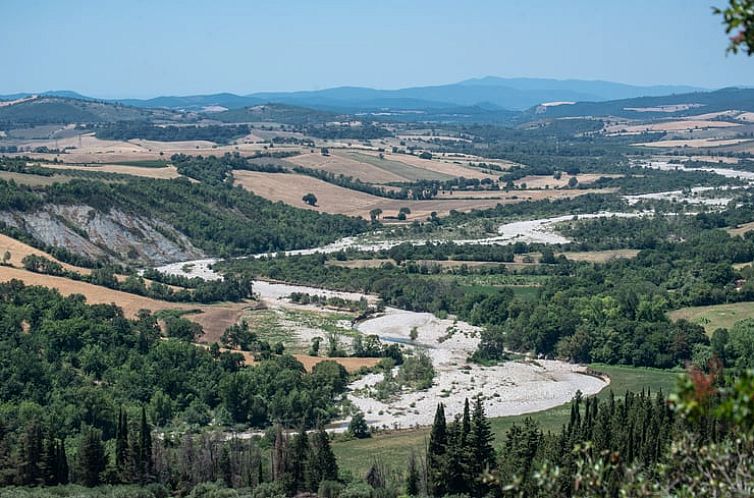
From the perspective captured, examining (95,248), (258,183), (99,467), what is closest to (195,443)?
(99,467)

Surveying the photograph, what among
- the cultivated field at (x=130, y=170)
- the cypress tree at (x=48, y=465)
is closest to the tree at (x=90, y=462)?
the cypress tree at (x=48, y=465)

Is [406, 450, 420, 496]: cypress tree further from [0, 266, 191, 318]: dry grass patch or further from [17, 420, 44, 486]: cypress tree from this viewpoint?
[0, 266, 191, 318]: dry grass patch

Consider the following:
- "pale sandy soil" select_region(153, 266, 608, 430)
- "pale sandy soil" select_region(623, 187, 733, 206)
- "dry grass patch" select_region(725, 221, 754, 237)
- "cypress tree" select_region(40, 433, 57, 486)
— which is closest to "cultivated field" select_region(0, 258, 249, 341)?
"pale sandy soil" select_region(153, 266, 608, 430)

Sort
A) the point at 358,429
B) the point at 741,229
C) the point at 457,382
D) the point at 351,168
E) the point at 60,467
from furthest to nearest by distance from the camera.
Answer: the point at 351,168 < the point at 741,229 < the point at 457,382 < the point at 358,429 < the point at 60,467

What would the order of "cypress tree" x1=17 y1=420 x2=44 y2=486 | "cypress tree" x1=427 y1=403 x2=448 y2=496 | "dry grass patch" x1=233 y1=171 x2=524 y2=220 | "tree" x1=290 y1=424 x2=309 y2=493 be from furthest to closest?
"dry grass patch" x1=233 y1=171 x2=524 y2=220 < "tree" x1=290 y1=424 x2=309 y2=493 < "cypress tree" x1=427 y1=403 x2=448 y2=496 < "cypress tree" x1=17 y1=420 x2=44 y2=486

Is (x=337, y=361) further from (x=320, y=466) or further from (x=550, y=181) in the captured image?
(x=550, y=181)

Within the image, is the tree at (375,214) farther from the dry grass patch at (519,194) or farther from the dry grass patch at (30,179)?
the dry grass patch at (30,179)

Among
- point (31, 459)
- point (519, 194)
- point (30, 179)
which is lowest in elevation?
point (519, 194)

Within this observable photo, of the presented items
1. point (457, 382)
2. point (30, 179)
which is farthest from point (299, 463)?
point (30, 179)
